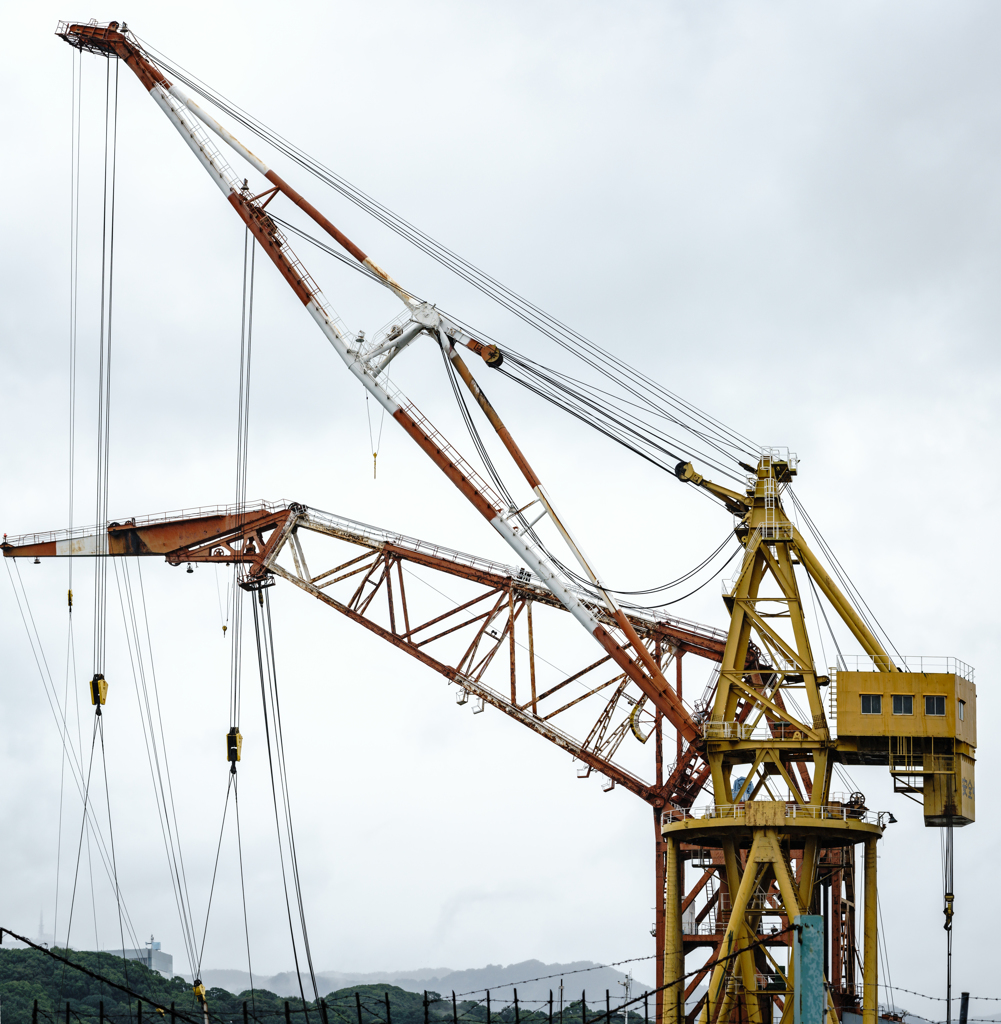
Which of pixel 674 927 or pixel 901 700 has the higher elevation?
pixel 901 700

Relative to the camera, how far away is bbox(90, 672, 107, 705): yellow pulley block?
67.1 metres

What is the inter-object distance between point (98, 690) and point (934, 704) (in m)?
34.5

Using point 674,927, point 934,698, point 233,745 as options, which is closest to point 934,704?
point 934,698

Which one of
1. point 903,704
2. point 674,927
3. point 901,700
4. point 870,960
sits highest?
point 901,700

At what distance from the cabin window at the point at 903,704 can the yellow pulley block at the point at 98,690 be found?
107ft

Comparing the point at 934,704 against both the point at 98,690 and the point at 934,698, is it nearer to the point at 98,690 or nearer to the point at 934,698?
the point at 934,698

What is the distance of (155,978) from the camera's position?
466 ft

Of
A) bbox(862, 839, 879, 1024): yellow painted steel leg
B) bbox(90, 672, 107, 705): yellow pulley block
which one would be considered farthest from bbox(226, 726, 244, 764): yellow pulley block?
bbox(862, 839, 879, 1024): yellow painted steel leg

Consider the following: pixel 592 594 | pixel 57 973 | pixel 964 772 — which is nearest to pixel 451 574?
pixel 592 594

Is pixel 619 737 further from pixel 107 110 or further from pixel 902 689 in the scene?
pixel 107 110

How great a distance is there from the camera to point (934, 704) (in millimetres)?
59156

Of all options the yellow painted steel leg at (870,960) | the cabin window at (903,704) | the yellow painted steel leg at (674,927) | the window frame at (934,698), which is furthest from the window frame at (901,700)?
the yellow painted steel leg at (674,927)

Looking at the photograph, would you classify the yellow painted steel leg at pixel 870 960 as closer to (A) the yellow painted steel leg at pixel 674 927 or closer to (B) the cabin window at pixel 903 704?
(B) the cabin window at pixel 903 704

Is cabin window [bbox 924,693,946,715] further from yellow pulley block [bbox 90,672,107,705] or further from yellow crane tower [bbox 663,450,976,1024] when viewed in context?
yellow pulley block [bbox 90,672,107,705]
